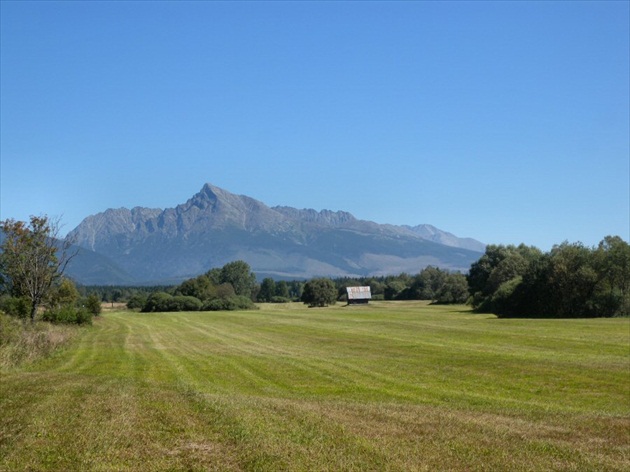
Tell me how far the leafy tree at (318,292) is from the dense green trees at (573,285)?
61731 millimetres

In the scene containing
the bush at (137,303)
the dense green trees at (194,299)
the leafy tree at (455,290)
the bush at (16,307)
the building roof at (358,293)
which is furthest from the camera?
the building roof at (358,293)

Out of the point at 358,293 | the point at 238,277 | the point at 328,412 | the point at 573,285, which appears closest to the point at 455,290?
the point at 358,293

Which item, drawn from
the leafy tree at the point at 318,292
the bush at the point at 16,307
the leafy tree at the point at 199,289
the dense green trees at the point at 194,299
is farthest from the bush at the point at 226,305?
the bush at the point at 16,307

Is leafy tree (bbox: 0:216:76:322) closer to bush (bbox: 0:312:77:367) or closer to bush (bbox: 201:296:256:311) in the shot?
bush (bbox: 0:312:77:367)

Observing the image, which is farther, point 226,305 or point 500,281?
point 226,305

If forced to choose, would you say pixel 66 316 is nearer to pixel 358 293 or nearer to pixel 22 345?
pixel 22 345

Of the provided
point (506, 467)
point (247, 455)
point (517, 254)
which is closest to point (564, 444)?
point (506, 467)

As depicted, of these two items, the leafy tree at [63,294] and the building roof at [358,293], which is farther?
→ the building roof at [358,293]

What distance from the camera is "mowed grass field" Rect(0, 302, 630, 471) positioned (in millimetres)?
10406

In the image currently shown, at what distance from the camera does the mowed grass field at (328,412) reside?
1041 centimetres

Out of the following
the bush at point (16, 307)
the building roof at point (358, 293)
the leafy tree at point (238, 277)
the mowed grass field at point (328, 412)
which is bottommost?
the mowed grass field at point (328, 412)

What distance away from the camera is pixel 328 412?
14664mm

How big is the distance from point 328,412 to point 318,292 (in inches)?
5208

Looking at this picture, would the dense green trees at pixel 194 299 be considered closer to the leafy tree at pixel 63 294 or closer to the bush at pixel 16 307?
the leafy tree at pixel 63 294
